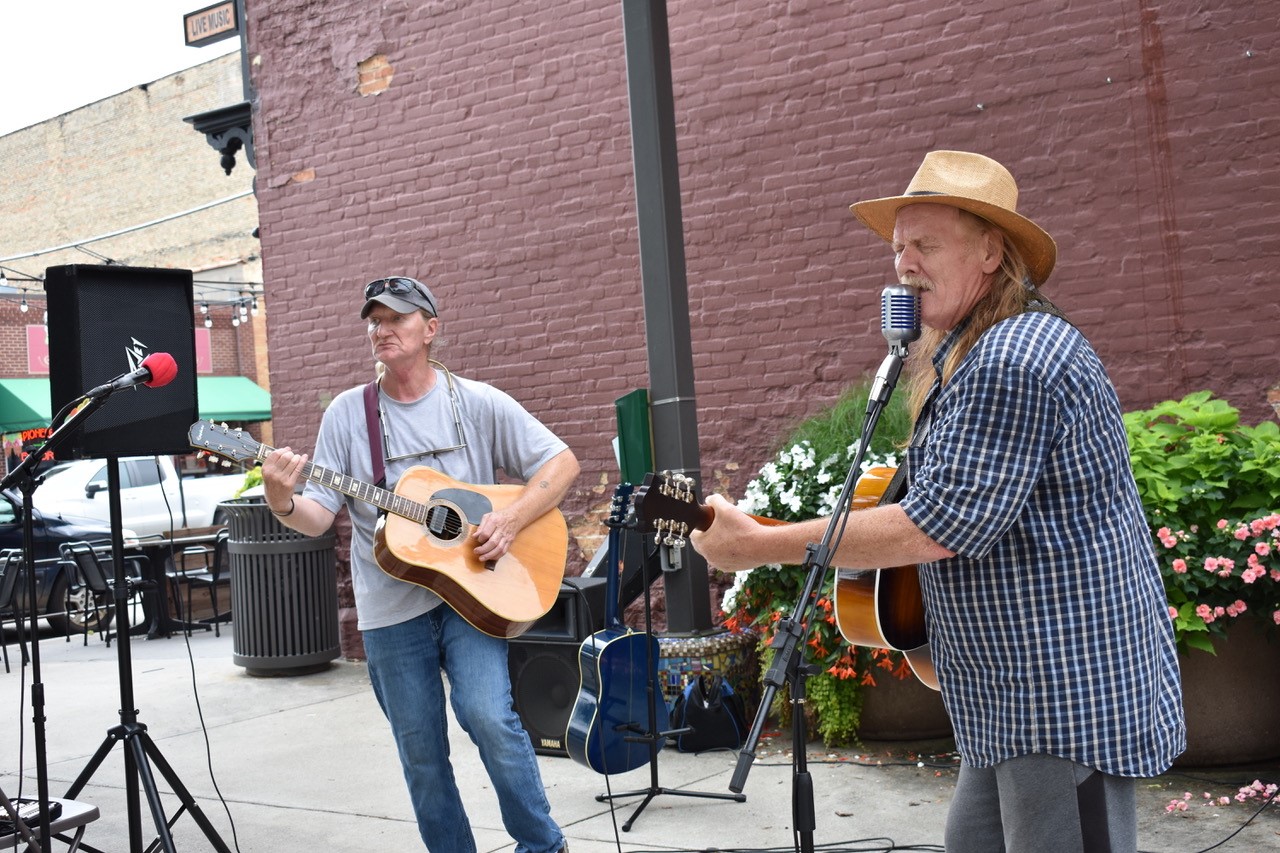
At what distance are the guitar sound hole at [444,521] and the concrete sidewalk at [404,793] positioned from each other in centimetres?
130

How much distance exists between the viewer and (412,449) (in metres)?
4.20

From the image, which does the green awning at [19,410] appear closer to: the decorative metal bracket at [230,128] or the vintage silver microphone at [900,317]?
the decorative metal bracket at [230,128]

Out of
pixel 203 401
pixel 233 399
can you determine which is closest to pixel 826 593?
pixel 203 401

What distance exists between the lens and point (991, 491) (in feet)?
7.43

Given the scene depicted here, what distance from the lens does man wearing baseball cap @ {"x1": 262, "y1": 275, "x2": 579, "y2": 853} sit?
3.93 metres

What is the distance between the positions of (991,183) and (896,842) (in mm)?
2938

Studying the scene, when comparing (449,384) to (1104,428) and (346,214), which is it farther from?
(346,214)

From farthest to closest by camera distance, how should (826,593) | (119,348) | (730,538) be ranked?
(826,593)
(119,348)
(730,538)

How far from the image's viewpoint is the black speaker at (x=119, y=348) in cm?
447

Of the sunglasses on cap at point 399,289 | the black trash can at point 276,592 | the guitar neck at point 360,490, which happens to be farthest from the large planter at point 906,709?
the black trash can at point 276,592

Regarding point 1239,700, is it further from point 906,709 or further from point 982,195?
point 982,195

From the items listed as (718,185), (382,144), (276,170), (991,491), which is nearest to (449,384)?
(991,491)

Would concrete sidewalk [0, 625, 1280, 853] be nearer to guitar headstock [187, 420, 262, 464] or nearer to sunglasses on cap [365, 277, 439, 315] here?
guitar headstock [187, 420, 262, 464]

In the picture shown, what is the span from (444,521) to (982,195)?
219 centimetres
